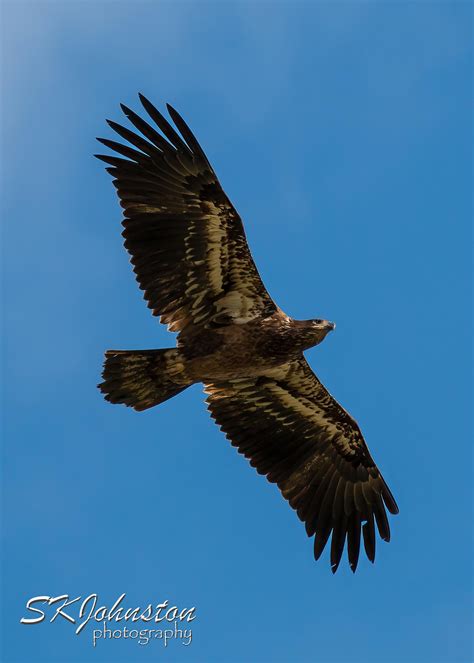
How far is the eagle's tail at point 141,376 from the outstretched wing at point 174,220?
1.83 ft

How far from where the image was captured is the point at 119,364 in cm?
1455

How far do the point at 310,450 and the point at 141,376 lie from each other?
3.43 metres

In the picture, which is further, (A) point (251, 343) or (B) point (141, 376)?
(A) point (251, 343)

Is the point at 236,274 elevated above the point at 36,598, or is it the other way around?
the point at 236,274

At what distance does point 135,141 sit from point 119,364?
2.89m

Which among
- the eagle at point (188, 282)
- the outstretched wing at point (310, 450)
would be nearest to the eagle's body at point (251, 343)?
the eagle at point (188, 282)

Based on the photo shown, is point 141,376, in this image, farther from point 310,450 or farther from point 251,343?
point 310,450

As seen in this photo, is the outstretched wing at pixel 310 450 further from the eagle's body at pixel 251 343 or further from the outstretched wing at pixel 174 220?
the outstretched wing at pixel 174 220

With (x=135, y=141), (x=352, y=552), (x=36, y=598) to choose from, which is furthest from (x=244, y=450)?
(x=135, y=141)

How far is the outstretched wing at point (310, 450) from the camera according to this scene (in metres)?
16.5

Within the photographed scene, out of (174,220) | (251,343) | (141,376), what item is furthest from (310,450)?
(174,220)

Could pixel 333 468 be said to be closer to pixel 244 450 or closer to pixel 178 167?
pixel 244 450

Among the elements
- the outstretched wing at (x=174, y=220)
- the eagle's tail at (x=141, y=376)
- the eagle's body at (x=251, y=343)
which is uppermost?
the outstretched wing at (x=174, y=220)

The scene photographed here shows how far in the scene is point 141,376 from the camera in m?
14.7
